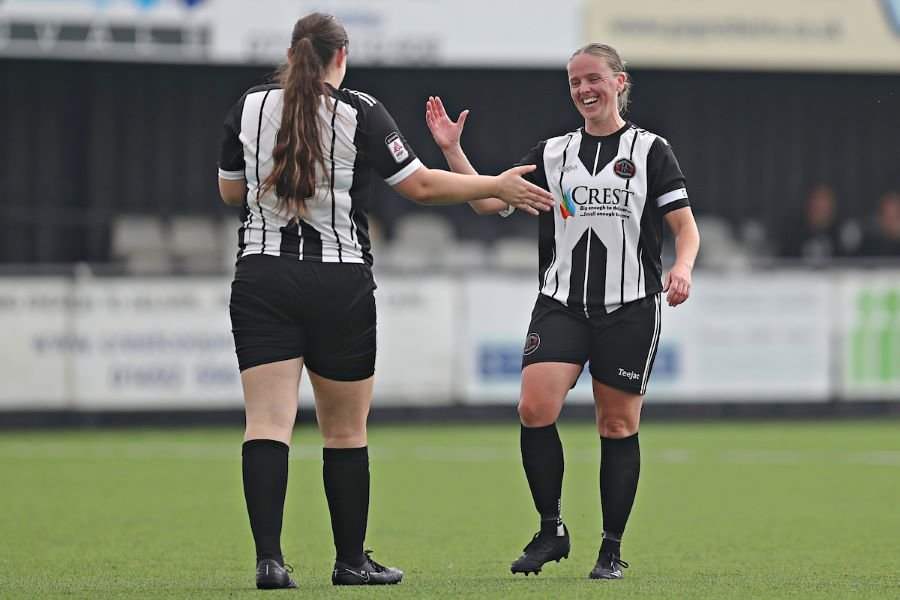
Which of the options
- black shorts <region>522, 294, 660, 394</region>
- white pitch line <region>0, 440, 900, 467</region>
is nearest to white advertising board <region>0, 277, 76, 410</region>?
white pitch line <region>0, 440, 900, 467</region>

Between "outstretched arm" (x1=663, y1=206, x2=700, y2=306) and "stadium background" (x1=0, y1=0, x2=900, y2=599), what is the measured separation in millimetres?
944

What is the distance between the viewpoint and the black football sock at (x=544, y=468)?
18.3 feet

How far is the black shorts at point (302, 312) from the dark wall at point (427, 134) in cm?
1177

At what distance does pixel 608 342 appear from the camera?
218 inches

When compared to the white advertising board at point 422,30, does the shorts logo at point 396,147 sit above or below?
below

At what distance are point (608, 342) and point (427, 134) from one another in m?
12.8

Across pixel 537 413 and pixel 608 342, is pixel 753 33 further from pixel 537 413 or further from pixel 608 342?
pixel 537 413

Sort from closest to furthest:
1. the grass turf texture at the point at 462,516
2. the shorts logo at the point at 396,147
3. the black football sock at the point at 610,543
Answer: the shorts logo at the point at 396,147, the grass turf texture at the point at 462,516, the black football sock at the point at 610,543

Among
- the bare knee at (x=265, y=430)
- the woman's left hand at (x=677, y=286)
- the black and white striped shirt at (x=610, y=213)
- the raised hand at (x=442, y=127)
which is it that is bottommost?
the bare knee at (x=265, y=430)

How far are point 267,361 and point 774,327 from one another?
9.89 m

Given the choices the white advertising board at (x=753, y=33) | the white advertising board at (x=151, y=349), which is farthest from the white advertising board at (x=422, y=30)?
the white advertising board at (x=151, y=349)

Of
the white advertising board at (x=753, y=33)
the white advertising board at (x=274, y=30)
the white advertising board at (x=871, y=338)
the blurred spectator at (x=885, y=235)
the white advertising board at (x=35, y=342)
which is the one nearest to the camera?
the white advertising board at (x=35, y=342)

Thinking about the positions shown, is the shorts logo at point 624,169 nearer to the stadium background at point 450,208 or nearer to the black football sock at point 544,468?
the black football sock at point 544,468

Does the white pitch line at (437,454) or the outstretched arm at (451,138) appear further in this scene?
the white pitch line at (437,454)
